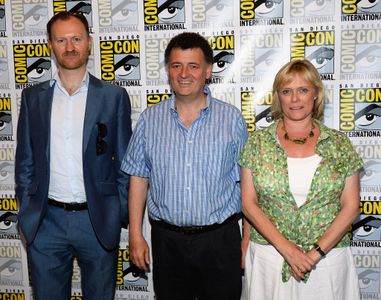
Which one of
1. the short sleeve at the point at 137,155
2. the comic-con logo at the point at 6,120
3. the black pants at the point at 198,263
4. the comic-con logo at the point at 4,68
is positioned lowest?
the black pants at the point at 198,263

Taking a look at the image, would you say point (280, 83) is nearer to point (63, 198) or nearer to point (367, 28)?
point (367, 28)

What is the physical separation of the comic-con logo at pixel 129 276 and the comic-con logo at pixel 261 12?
156 centimetres

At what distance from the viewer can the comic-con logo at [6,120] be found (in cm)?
278

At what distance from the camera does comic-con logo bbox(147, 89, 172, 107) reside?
8.65 ft

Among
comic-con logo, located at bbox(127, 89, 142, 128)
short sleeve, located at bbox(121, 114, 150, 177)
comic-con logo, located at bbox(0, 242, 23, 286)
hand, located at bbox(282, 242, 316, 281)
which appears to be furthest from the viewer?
comic-con logo, located at bbox(0, 242, 23, 286)

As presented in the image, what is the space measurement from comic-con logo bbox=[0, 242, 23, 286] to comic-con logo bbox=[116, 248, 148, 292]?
0.67m

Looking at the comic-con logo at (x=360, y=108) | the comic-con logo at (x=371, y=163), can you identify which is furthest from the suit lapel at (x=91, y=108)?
the comic-con logo at (x=371, y=163)

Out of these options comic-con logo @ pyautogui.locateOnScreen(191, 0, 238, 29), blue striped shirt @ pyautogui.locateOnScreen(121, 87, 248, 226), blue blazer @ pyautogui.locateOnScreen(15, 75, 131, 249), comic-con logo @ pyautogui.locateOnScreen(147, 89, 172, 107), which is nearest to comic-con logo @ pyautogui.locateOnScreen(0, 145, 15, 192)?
blue blazer @ pyautogui.locateOnScreen(15, 75, 131, 249)

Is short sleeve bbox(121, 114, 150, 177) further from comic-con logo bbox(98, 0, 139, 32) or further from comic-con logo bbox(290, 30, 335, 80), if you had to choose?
comic-con logo bbox(290, 30, 335, 80)

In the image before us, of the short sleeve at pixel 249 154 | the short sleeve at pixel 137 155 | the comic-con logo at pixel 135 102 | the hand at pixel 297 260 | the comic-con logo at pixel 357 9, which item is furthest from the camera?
the comic-con logo at pixel 135 102

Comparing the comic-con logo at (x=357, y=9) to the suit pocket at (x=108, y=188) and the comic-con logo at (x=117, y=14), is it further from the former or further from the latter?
the suit pocket at (x=108, y=188)

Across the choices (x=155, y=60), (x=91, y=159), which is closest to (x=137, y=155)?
(x=91, y=159)

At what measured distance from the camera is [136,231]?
2.20m

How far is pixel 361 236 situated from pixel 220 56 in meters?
1.32
